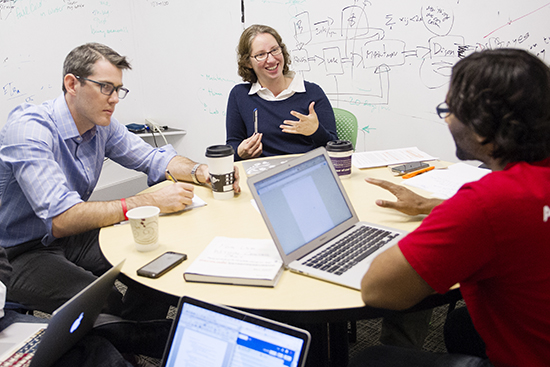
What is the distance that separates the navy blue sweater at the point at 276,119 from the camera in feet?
7.25

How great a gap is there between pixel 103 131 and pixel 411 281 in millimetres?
1460

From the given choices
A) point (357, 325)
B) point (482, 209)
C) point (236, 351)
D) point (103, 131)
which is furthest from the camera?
point (357, 325)

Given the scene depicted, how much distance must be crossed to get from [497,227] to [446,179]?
918 mm

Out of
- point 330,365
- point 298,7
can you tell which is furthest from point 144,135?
point 330,365

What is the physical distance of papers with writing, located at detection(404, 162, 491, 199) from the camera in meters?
1.50

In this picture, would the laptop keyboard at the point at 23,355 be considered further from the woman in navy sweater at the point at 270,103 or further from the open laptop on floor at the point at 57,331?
the woman in navy sweater at the point at 270,103

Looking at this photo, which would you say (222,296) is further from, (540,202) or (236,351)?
(540,202)

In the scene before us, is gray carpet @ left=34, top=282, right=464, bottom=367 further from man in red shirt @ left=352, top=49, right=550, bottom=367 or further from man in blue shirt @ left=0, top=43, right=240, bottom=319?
man in red shirt @ left=352, top=49, right=550, bottom=367

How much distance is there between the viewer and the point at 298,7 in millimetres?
2998

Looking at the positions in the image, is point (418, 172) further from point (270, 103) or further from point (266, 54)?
point (266, 54)

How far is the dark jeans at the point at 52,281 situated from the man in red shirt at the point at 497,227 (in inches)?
34.1

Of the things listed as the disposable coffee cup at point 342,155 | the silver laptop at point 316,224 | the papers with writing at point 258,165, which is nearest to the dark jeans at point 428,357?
the silver laptop at point 316,224

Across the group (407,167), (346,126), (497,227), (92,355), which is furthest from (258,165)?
(497,227)

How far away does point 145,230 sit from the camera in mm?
1115
